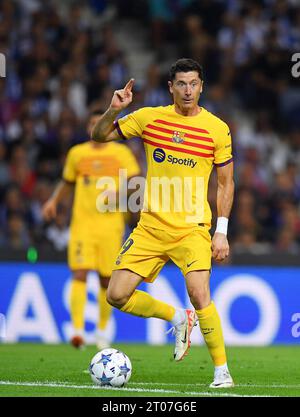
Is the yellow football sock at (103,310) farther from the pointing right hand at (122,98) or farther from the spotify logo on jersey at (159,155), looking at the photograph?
the pointing right hand at (122,98)

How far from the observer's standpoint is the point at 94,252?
1219 centimetres

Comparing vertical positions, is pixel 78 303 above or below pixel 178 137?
below

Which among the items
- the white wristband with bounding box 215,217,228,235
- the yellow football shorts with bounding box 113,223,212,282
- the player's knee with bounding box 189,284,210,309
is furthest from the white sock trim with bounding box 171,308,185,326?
the white wristband with bounding box 215,217,228,235

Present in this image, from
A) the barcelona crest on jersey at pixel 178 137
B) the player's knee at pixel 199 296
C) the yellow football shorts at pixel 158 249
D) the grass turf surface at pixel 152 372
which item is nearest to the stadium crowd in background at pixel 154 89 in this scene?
the grass turf surface at pixel 152 372

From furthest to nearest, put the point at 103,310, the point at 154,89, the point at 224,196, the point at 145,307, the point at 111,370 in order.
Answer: the point at 154,89
the point at 103,310
the point at 145,307
the point at 224,196
the point at 111,370

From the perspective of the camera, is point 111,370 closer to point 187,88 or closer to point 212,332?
point 212,332

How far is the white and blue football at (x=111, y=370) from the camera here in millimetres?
8234

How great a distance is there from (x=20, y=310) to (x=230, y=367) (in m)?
4.11

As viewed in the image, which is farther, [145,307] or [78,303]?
[78,303]

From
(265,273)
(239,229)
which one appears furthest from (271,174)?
(265,273)

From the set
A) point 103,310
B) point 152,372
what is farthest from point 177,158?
point 103,310

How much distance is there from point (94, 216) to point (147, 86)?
18.6ft

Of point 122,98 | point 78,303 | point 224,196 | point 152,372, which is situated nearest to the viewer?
point 122,98

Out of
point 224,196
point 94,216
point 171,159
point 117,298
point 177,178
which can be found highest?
point 171,159
